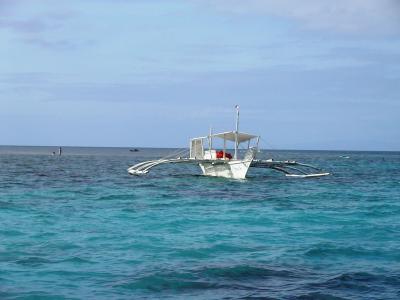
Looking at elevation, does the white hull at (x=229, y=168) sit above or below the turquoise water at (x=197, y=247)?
above

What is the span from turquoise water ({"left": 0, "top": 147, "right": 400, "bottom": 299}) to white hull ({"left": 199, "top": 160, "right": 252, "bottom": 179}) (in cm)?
1244

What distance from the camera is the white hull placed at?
44.7 m

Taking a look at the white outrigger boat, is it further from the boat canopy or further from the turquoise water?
→ the turquoise water

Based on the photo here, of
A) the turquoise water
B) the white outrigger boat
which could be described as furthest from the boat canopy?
the turquoise water

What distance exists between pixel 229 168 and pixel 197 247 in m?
29.1

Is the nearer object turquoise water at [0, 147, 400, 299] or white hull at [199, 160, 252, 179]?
turquoise water at [0, 147, 400, 299]

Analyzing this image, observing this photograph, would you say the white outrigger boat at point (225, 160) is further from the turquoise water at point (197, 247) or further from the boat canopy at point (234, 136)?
the turquoise water at point (197, 247)

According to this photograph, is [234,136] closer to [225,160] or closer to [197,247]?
[225,160]

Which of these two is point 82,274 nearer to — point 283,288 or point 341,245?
point 283,288

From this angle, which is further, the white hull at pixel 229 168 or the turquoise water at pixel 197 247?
the white hull at pixel 229 168

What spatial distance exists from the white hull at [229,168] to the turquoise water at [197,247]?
40.8ft

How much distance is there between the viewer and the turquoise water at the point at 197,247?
12.3 metres

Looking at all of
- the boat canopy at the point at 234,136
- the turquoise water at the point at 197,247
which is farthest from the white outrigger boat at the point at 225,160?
the turquoise water at the point at 197,247

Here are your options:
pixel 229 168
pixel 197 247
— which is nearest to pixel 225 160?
pixel 229 168
